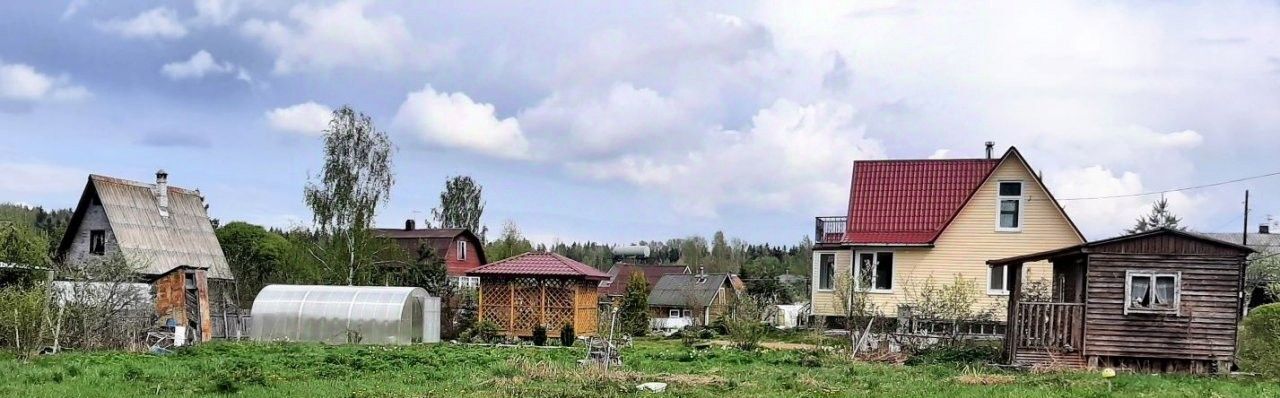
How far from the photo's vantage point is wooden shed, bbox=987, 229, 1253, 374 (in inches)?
779

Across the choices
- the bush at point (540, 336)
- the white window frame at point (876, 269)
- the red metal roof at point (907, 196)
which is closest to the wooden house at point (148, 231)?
the bush at point (540, 336)

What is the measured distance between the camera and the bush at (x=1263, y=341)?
18031 millimetres

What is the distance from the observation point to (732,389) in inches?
607

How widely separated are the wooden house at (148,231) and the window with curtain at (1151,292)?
Answer: 24732mm

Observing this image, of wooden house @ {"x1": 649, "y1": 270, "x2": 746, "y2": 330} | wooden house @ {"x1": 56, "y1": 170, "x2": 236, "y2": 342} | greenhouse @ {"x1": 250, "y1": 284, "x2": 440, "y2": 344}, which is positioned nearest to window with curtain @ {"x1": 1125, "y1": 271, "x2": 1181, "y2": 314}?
greenhouse @ {"x1": 250, "y1": 284, "x2": 440, "y2": 344}

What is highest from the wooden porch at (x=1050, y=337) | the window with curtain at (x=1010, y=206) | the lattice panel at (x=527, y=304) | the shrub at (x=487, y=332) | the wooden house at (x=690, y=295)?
the window with curtain at (x=1010, y=206)

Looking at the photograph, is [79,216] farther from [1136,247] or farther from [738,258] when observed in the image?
[738,258]

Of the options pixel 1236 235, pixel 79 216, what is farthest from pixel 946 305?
pixel 1236 235

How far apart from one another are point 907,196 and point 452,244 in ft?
96.6

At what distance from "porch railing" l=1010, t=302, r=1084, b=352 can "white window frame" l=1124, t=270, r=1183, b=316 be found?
83cm

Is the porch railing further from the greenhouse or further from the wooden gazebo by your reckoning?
the greenhouse

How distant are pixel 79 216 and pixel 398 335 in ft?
41.4

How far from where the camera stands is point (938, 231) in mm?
34125

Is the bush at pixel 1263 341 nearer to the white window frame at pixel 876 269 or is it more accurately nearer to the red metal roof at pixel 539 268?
the white window frame at pixel 876 269
